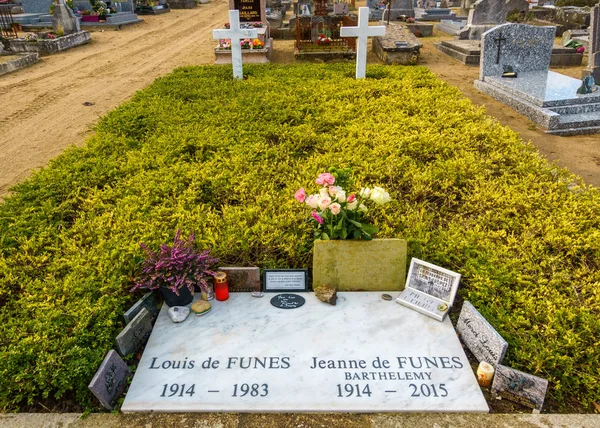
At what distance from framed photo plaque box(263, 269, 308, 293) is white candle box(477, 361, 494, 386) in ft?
4.79

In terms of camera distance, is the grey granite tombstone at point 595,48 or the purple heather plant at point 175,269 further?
the grey granite tombstone at point 595,48

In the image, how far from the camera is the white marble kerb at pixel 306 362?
8.79 ft

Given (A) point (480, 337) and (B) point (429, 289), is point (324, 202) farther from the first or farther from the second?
(A) point (480, 337)

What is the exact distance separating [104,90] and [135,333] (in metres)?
9.38

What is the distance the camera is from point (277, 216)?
14.1 feet

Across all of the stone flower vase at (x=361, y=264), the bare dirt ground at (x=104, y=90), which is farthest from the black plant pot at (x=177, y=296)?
the bare dirt ground at (x=104, y=90)

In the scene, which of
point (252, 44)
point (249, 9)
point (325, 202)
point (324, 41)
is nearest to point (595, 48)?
point (324, 41)

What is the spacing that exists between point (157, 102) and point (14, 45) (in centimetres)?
1156

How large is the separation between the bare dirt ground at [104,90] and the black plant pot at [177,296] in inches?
149

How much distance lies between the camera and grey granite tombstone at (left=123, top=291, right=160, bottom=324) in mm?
3150

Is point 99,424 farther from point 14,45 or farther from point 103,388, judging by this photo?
point 14,45

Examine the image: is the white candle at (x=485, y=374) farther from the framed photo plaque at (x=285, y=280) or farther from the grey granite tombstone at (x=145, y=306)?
the grey granite tombstone at (x=145, y=306)

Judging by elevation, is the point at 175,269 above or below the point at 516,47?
below

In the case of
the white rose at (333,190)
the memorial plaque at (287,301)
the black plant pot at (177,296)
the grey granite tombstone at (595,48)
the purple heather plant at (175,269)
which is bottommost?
the memorial plaque at (287,301)
